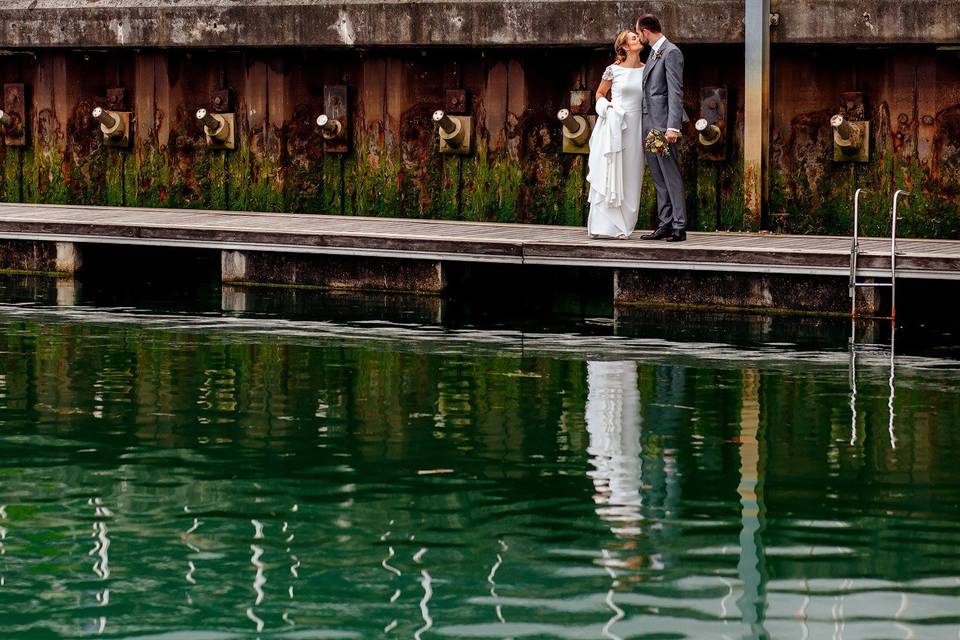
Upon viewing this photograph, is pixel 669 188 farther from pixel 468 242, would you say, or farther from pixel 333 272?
pixel 333 272

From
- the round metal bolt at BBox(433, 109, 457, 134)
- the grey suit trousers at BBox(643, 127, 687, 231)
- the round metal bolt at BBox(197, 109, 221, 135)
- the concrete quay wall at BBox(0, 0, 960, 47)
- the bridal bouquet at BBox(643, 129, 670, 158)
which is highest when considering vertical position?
the concrete quay wall at BBox(0, 0, 960, 47)

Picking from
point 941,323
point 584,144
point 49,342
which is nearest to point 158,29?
point 584,144

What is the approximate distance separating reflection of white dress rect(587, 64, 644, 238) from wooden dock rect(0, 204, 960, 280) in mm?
193

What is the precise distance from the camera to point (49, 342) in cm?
1287

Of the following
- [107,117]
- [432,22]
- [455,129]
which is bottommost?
[455,129]

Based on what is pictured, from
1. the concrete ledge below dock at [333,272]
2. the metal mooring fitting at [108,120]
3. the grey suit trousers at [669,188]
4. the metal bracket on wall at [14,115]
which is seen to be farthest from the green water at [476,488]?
A: the metal bracket on wall at [14,115]

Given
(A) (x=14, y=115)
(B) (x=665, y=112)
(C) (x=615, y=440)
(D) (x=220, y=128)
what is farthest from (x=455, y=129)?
(C) (x=615, y=440)

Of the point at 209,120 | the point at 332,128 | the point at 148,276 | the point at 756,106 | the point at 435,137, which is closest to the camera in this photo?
the point at 756,106

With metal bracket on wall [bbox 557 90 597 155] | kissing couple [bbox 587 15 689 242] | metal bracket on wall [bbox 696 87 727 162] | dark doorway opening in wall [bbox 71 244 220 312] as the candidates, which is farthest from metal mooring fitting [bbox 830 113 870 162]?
dark doorway opening in wall [bbox 71 244 220 312]

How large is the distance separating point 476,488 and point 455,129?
904 cm

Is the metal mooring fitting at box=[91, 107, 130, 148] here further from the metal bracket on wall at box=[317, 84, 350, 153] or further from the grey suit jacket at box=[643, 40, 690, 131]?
the grey suit jacket at box=[643, 40, 690, 131]

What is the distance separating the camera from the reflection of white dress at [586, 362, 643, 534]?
7914 millimetres

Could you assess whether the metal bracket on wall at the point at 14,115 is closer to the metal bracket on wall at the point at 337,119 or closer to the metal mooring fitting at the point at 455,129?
the metal bracket on wall at the point at 337,119

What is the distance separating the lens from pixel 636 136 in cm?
1538
